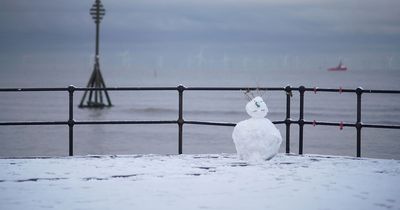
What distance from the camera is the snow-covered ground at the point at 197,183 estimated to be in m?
5.36

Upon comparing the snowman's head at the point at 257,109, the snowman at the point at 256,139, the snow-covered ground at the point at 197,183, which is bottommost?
the snow-covered ground at the point at 197,183

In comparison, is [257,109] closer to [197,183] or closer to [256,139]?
[256,139]

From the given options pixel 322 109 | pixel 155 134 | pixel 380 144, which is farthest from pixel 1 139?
pixel 322 109

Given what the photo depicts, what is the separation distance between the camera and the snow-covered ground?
5.36 metres

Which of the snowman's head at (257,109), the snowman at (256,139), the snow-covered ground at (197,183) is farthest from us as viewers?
the snowman's head at (257,109)

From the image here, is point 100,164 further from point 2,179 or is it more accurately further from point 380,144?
point 380,144

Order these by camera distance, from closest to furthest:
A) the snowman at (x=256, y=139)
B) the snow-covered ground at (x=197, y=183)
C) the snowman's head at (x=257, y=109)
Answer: the snow-covered ground at (x=197, y=183), the snowman at (x=256, y=139), the snowman's head at (x=257, y=109)

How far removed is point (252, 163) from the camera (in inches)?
300

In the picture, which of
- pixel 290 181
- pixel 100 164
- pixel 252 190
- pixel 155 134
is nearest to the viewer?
pixel 252 190

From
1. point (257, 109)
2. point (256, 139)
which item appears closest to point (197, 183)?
point (256, 139)

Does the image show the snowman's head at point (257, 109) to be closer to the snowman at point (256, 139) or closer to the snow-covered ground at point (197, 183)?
the snowman at point (256, 139)

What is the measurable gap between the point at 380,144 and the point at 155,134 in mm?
11289

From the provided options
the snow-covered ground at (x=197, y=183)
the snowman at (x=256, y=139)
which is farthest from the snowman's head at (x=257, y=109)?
the snow-covered ground at (x=197, y=183)

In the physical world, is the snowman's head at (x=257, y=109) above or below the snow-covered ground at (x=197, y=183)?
above
